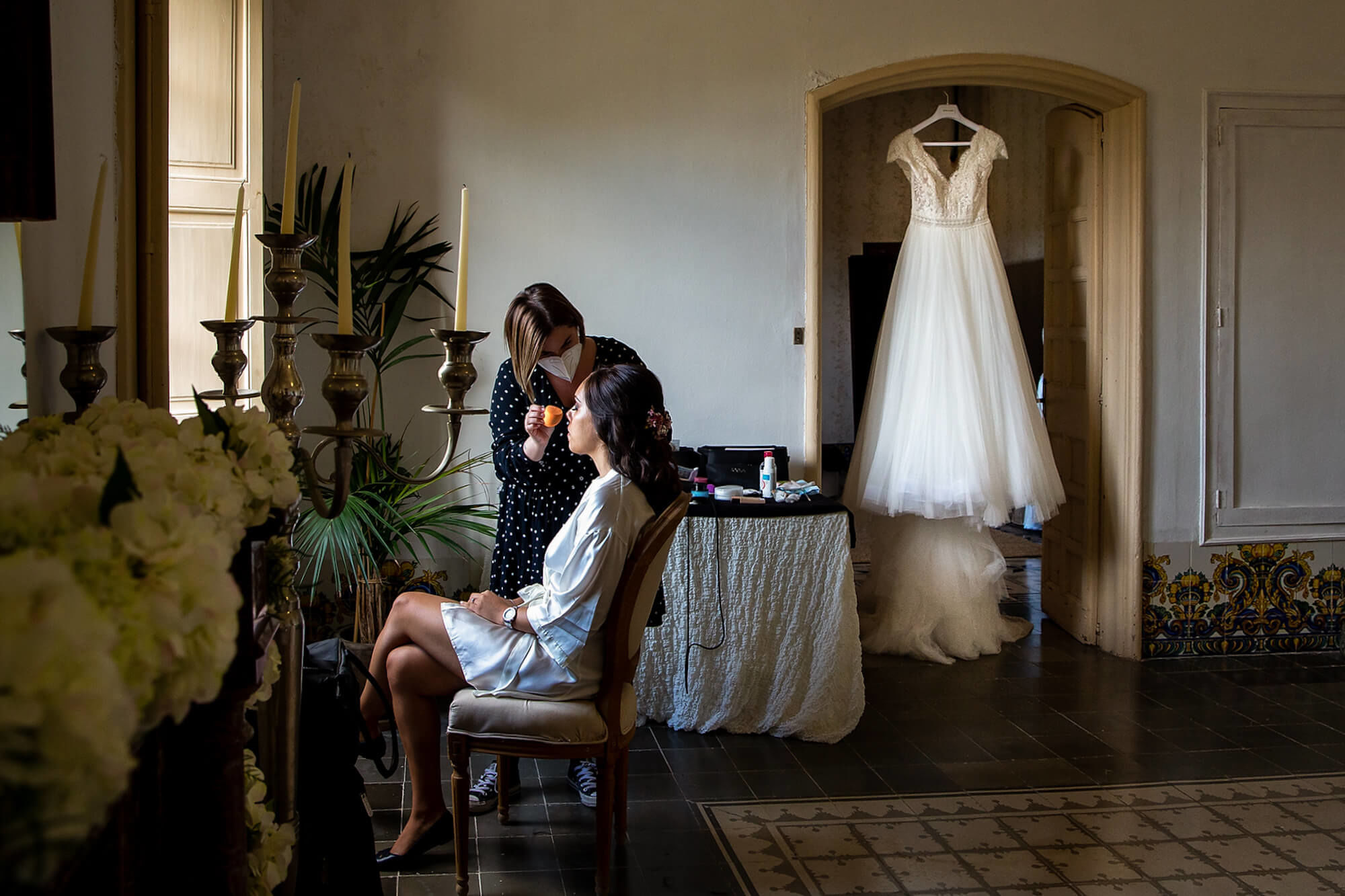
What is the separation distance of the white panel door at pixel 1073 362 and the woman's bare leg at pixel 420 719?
11.5ft

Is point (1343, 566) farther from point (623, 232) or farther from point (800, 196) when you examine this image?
point (623, 232)

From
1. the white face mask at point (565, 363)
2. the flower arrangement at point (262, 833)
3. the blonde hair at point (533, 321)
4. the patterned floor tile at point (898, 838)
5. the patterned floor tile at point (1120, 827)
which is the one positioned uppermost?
the blonde hair at point (533, 321)

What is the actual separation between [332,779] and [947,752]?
2.28 metres

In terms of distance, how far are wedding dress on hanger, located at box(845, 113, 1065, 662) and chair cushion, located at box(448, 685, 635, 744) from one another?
2.68 m

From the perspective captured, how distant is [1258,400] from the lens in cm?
536

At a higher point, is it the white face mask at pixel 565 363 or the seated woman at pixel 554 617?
the white face mask at pixel 565 363

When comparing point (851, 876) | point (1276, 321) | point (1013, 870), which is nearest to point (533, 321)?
point (851, 876)

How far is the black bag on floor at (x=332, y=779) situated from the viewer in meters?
2.46

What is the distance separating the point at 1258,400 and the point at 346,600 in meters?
4.13

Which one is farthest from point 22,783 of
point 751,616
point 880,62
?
point 880,62

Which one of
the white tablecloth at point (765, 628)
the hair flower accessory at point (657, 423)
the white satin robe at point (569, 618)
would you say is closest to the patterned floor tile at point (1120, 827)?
the white tablecloth at point (765, 628)

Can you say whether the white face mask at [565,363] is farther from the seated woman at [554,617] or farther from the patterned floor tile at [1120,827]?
the patterned floor tile at [1120,827]

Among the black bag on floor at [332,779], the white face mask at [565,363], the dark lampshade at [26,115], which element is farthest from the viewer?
the white face mask at [565,363]

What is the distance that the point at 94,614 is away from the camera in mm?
680
